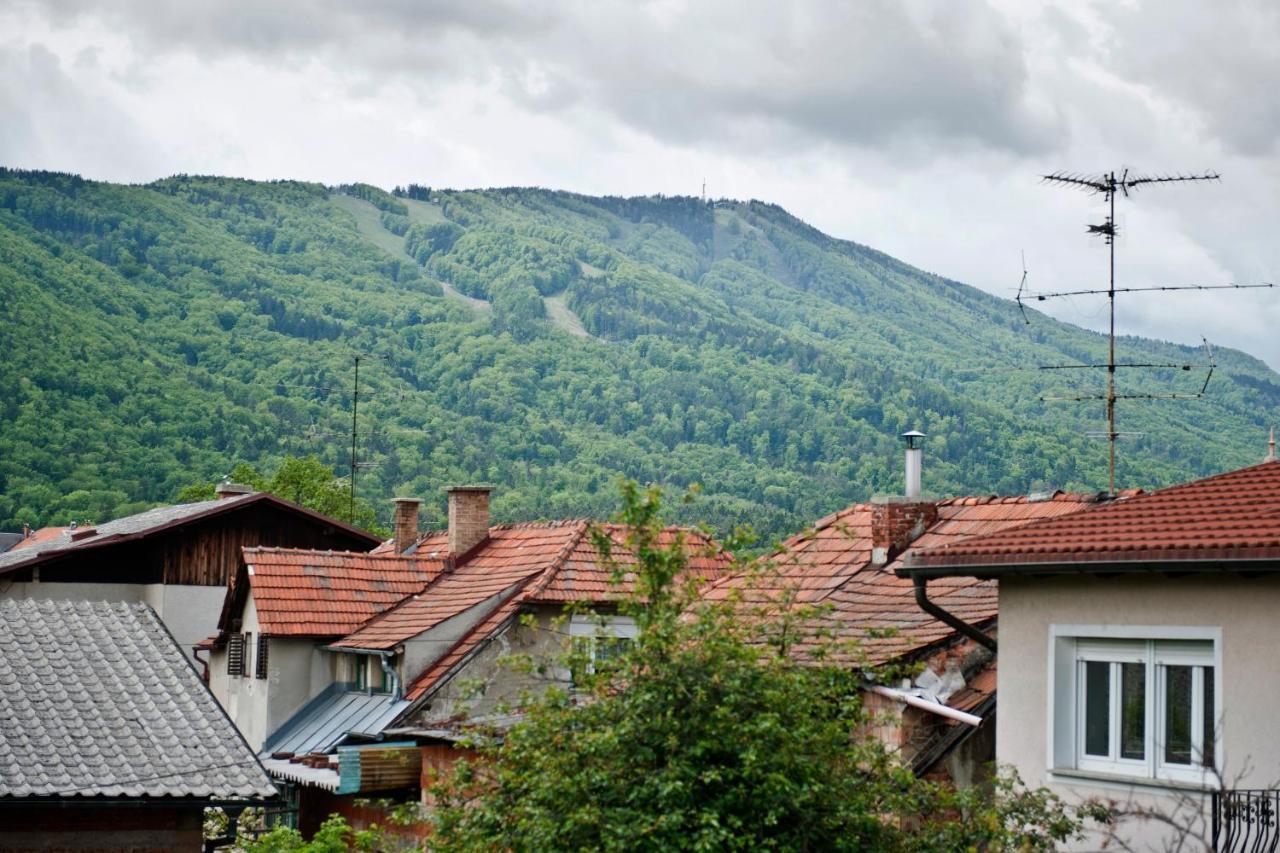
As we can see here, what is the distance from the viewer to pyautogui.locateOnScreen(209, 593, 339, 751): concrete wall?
3347 cm

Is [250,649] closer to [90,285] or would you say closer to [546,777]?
[546,777]

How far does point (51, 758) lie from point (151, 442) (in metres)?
95.1

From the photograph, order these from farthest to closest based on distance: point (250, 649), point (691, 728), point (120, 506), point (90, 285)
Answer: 1. point (90, 285)
2. point (120, 506)
3. point (250, 649)
4. point (691, 728)

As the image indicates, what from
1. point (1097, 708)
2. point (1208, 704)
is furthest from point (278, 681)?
point (1208, 704)

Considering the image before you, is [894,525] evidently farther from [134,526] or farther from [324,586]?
[134,526]

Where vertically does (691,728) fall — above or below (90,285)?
below

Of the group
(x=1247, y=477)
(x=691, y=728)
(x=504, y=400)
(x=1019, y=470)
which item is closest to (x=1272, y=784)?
(x=1247, y=477)

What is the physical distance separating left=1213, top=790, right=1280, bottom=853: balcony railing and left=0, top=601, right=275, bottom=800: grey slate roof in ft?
26.2

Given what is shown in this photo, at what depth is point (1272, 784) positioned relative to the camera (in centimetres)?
1321

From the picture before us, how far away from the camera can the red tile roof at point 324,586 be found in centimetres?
3397

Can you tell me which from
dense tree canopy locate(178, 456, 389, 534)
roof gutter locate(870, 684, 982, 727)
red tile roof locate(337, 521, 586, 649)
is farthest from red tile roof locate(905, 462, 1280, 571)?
dense tree canopy locate(178, 456, 389, 534)

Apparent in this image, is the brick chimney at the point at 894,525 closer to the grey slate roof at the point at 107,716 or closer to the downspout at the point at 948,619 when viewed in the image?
the downspout at the point at 948,619

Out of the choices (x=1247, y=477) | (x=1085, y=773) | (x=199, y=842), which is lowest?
(x=199, y=842)

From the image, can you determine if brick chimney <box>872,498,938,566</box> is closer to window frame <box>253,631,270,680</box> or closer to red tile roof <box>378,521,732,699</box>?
red tile roof <box>378,521,732,699</box>
